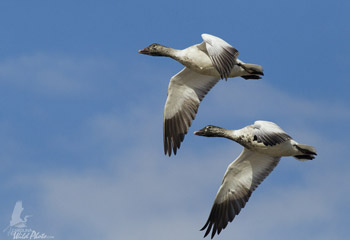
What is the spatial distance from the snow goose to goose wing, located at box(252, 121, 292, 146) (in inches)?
10.8

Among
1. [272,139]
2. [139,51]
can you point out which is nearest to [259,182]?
[272,139]

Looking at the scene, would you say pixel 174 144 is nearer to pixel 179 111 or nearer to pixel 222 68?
pixel 179 111

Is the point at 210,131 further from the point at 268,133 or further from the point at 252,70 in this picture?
the point at 268,133

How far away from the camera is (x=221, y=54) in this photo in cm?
1691

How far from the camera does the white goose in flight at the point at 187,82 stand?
→ 17.7 meters

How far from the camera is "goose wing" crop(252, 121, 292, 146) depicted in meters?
16.0

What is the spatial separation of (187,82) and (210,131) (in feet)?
5.18

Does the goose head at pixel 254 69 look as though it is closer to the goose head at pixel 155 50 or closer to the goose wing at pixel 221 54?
the goose wing at pixel 221 54

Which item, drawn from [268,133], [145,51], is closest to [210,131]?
[268,133]

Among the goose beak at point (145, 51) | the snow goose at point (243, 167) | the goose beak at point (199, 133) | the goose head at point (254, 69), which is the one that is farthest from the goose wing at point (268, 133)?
the goose beak at point (145, 51)

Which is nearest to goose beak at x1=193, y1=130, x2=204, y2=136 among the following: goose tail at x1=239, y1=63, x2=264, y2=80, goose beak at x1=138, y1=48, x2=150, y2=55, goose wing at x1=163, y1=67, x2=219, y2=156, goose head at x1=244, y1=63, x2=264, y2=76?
goose wing at x1=163, y1=67, x2=219, y2=156

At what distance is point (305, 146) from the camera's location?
55.4 feet

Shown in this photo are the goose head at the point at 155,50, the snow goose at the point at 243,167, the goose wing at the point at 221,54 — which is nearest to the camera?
the goose wing at the point at 221,54

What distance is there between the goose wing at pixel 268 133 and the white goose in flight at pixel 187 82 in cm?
168
